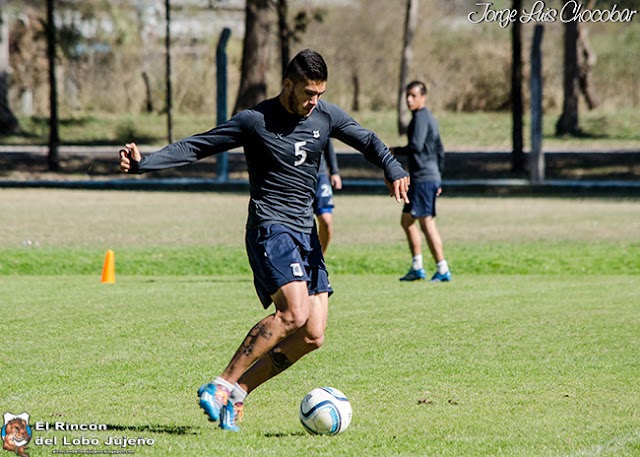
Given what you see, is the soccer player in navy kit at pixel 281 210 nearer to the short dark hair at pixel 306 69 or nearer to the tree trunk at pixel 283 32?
the short dark hair at pixel 306 69

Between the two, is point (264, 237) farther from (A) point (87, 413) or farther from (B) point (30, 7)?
(B) point (30, 7)

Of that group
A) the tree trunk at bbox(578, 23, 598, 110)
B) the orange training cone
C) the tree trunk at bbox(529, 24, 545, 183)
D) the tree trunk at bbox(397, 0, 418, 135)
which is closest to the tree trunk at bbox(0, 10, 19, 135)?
the tree trunk at bbox(397, 0, 418, 135)

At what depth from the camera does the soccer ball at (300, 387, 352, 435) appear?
19.3 feet

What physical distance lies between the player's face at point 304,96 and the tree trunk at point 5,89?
30041 millimetres

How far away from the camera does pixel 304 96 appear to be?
6.19 m

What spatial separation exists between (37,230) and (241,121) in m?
12.4

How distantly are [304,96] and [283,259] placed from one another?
84 cm

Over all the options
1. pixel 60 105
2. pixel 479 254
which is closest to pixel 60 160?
pixel 60 105

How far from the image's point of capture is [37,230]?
712 inches

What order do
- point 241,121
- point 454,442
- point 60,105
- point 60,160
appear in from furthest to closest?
point 60,105, point 60,160, point 241,121, point 454,442

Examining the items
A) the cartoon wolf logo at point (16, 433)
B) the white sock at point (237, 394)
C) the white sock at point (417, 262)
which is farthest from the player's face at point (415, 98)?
the cartoon wolf logo at point (16, 433)

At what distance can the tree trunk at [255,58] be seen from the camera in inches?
1377

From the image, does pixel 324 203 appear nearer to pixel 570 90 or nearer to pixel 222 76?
pixel 222 76

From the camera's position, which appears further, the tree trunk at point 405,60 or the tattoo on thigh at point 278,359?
the tree trunk at point 405,60
